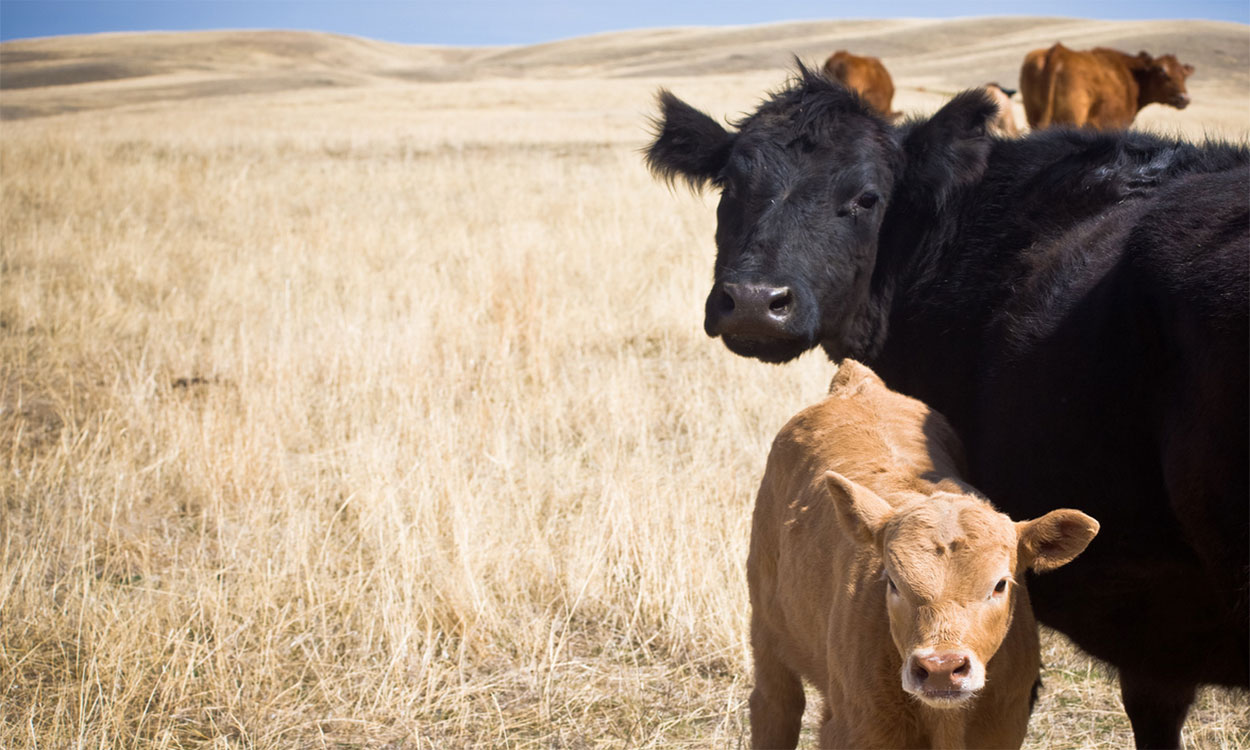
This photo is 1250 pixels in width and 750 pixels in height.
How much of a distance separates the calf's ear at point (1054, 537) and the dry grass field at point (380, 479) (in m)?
1.60

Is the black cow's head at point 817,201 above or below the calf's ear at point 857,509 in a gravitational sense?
above

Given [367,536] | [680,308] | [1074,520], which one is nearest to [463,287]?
[680,308]

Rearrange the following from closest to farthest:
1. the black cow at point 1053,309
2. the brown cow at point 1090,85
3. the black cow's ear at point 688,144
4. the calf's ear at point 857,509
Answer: the calf's ear at point 857,509 < the black cow at point 1053,309 < the black cow's ear at point 688,144 < the brown cow at point 1090,85

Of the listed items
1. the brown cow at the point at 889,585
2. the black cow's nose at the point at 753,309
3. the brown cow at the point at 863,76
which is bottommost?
the brown cow at the point at 889,585

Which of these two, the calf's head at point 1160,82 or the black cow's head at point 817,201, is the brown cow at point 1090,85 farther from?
the black cow's head at point 817,201

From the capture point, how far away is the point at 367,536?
4766mm

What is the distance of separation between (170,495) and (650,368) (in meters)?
3.46

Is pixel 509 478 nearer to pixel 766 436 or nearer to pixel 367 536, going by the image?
pixel 367 536

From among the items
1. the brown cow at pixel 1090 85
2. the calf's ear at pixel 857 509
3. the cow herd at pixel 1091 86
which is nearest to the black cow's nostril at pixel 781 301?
the calf's ear at pixel 857 509

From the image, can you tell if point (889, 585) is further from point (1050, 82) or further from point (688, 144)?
point (1050, 82)

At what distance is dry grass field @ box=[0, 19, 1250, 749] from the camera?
12.2 feet

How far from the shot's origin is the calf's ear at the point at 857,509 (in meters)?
2.29

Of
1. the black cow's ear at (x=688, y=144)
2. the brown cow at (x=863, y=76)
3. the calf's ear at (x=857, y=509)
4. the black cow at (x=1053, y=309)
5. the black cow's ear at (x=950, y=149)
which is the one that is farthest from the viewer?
the brown cow at (x=863, y=76)

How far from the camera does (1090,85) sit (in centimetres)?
1449
